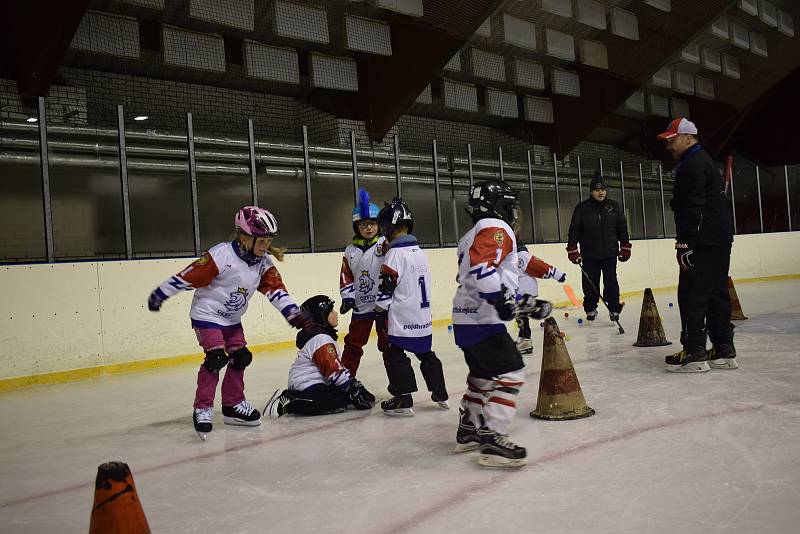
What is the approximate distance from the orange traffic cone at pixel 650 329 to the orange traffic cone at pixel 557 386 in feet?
9.10

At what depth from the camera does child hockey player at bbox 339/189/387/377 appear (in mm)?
4617

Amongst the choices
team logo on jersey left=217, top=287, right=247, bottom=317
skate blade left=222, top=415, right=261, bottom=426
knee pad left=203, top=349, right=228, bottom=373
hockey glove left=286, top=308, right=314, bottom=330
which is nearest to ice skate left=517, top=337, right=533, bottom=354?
hockey glove left=286, top=308, right=314, bottom=330

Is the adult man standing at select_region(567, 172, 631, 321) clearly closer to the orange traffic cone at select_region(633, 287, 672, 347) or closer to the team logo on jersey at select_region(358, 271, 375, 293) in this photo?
the orange traffic cone at select_region(633, 287, 672, 347)

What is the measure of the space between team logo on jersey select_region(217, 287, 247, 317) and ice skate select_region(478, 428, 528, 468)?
166 cm

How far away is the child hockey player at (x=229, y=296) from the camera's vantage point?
12.6 ft

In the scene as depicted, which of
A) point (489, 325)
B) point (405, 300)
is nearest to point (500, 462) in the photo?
point (489, 325)

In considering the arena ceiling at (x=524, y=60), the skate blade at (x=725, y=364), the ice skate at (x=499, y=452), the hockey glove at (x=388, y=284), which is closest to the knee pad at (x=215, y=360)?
the hockey glove at (x=388, y=284)

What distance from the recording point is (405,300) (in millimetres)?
4078

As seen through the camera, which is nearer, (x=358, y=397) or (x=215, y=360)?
(x=215, y=360)

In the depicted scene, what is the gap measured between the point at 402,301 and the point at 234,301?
3.02 feet

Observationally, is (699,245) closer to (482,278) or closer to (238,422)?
(482,278)

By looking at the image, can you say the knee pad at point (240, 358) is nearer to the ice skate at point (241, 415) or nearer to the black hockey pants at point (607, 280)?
the ice skate at point (241, 415)

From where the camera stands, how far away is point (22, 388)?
632 cm

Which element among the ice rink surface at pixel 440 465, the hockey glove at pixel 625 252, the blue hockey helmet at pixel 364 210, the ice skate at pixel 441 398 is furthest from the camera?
the hockey glove at pixel 625 252
